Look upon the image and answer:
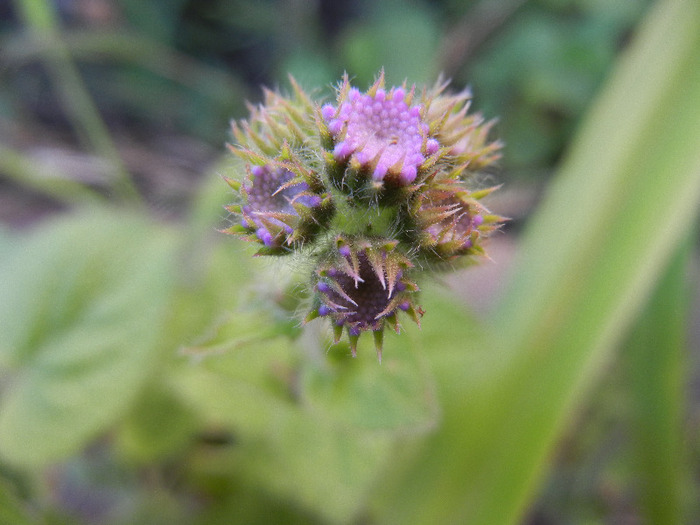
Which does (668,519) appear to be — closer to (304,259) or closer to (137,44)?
(304,259)

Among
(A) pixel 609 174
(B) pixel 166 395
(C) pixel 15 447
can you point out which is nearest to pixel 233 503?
(B) pixel 166 395

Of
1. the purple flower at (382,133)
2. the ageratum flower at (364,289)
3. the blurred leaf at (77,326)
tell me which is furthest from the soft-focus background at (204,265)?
the ageratum flower at (364,289)

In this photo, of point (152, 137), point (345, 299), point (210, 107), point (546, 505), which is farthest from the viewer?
point (152, 137)

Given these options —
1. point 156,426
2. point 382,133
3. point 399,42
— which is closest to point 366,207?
point 382,133

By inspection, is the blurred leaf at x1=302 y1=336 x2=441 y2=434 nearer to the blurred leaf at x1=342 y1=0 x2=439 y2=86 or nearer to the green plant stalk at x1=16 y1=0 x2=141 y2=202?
the green plant stalk at x1=16 y1=0 x2=141 y2=202

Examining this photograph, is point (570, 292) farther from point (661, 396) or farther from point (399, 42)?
point (399, 42)

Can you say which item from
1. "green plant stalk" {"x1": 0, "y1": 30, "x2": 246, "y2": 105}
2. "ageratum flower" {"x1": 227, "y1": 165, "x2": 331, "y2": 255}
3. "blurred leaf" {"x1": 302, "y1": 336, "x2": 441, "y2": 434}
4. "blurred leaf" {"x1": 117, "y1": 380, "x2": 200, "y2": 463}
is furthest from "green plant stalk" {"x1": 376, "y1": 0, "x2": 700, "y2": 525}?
"green plant stalk" {"x1": 0, "y1": 30, "x2": 246, "y2": 105}

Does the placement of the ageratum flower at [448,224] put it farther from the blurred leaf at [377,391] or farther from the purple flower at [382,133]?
the blurred leaf at [377,391]

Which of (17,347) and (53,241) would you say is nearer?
(17,347)
